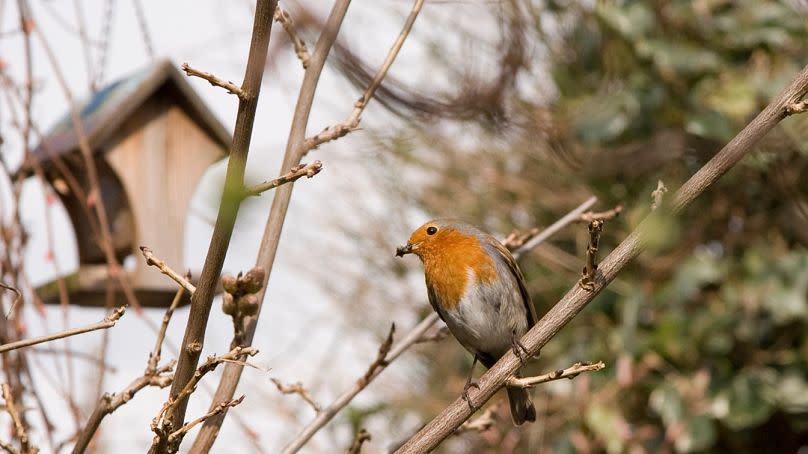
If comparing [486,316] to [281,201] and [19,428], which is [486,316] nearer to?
[281,201]

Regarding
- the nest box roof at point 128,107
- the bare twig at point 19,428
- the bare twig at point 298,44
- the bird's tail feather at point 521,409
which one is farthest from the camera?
the nest box roof at point 128,107

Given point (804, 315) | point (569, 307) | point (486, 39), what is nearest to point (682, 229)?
point (804, 315)

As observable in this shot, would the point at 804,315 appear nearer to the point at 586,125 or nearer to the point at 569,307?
the point at 586,125

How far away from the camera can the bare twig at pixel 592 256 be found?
1.51 m

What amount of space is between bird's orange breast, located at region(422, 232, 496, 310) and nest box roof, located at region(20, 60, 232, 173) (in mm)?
1233

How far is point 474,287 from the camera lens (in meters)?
2.72

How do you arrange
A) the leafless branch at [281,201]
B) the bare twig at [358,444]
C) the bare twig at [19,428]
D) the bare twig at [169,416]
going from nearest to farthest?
the bare twig at [169,416] → the bare twig at [19,428] → the leafless branch at [281,201] → the bare twig at [358,444]

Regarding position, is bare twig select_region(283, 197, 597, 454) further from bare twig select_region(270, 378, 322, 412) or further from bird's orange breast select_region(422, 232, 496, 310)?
bird's orange breast select_region(422, 232, 496, 310)

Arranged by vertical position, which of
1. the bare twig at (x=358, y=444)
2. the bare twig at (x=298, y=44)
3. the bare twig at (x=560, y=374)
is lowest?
the bare twig at (x=560, y=374)

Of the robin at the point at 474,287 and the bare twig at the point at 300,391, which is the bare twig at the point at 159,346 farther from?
the robin at the point at 474,287

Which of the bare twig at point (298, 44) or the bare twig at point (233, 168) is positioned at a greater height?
the bare twig at point (298, 44)

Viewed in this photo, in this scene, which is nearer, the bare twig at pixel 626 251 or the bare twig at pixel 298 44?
the bare twig at pixel 626 251

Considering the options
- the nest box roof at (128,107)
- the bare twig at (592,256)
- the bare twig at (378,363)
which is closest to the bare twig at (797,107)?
the bare twig at (592,256)

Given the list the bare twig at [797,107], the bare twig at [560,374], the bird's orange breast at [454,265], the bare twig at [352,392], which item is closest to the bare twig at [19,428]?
the bare twig at [352,392]
